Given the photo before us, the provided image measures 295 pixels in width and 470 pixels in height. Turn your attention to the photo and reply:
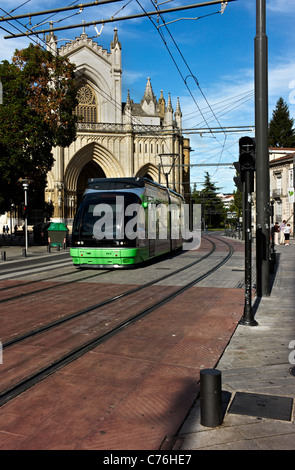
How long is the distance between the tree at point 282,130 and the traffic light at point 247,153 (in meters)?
63.7

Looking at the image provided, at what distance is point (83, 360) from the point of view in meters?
5.01

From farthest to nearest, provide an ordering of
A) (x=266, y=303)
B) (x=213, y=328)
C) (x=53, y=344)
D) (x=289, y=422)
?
(x=266, y=303), (x=213, y=328), (x=53, y=344), (x=289, y=422)

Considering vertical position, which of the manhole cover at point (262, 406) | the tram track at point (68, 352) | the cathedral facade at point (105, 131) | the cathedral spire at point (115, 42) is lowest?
the manhole cover at point (262, 406)

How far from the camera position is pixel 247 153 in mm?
6699

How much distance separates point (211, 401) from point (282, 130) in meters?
69.3

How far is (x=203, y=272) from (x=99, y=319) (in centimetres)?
660

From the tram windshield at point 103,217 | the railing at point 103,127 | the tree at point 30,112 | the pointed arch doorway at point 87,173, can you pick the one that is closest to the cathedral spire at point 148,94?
the railing at point 103,127

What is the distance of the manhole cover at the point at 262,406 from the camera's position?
3.57 m

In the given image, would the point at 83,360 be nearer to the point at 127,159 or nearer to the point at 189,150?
the point at 127,159

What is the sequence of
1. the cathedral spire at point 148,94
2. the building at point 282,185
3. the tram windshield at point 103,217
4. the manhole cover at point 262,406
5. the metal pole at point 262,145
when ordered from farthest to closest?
the cathedral spire at point 148,94, the building at point 282,185, the tram windshield at point 103,217, the metal pole at point 262,145, the manhole cover at point 262,406

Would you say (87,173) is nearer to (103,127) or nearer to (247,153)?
(103,127)

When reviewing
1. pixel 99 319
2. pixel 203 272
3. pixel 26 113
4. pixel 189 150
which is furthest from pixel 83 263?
pixel 189 150

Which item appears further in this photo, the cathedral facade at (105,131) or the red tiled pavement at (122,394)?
the cathedral facade at (105,131)

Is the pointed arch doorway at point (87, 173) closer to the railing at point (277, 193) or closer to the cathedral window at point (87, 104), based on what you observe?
the cathedral window at point (87, 104)
